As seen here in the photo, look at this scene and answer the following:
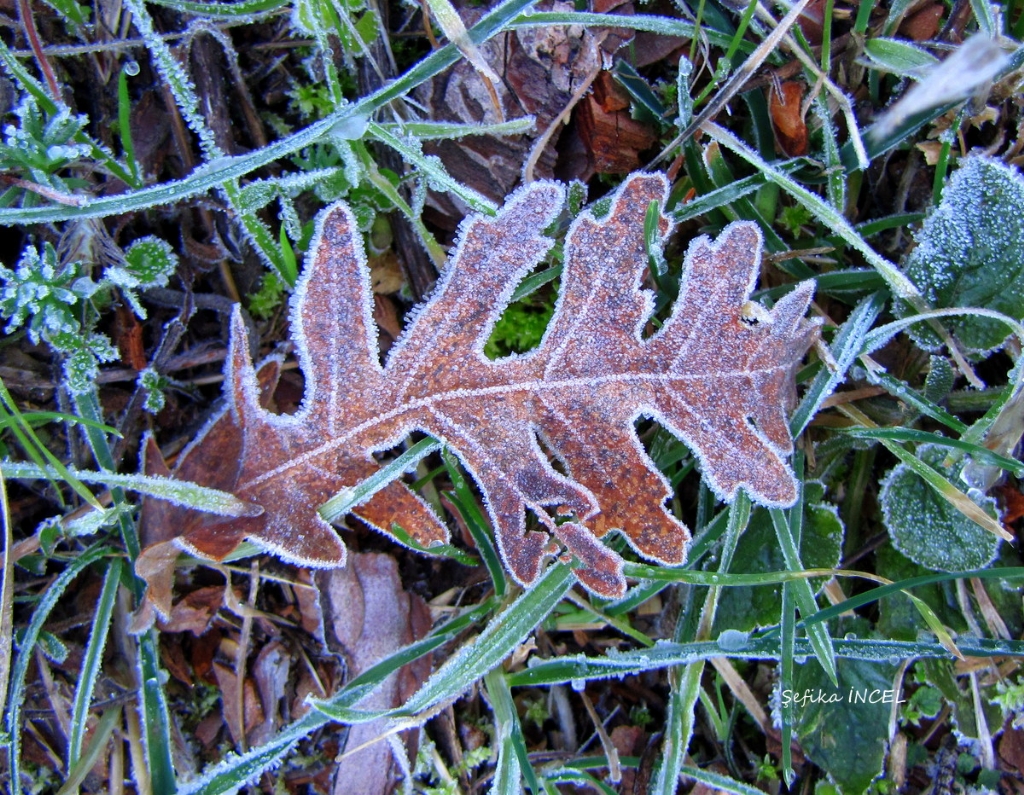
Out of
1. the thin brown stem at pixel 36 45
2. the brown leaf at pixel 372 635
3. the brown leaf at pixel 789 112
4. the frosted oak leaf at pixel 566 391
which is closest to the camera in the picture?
the frosted oak leaf at pixel 566 391

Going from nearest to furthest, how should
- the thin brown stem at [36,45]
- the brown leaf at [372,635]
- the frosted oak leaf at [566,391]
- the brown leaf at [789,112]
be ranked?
the frosted oak leaf at [566,391] → the thin brown stem at [36,45] → the brown leaf at [789,112] → the brown leaf at [372,635]

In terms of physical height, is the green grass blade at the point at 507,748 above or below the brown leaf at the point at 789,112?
below

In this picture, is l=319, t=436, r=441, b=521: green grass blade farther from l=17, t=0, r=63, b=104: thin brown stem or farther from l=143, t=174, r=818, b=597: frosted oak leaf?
l=17, t=0, r=63, b=104: thin brown stem

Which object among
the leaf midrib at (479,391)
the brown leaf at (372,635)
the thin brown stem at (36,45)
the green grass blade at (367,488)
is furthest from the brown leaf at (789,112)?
the thin brown stem at (36,45)

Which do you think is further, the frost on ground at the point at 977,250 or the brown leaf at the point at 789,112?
the brown leaf at the point at 789,112

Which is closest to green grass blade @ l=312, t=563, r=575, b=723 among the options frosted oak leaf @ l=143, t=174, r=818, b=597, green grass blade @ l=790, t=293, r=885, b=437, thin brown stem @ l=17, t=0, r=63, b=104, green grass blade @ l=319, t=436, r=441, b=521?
frosted oak leaf @ l=143, t=174, r=818, b=597

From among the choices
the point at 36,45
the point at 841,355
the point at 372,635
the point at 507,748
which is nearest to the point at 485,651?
the point at 507,748

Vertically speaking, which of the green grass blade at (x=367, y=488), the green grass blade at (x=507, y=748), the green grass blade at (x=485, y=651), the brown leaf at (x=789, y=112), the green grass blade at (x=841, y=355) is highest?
the brown leaf at (x=789, y=112)

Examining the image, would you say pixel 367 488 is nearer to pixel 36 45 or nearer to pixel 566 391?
pixel 566 391

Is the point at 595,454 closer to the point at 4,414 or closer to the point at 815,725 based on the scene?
the point at 815,725

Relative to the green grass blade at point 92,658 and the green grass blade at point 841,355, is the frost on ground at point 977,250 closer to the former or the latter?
the green grass blade at point 841,355
